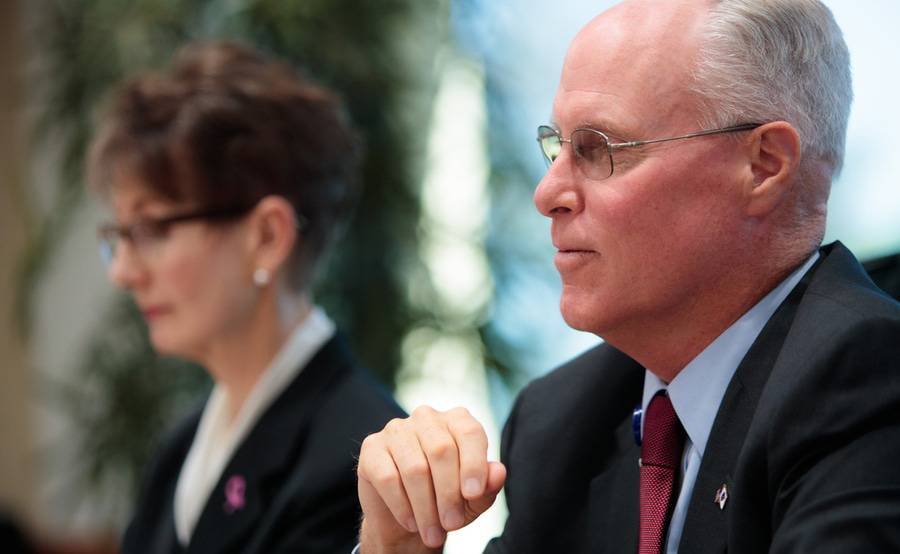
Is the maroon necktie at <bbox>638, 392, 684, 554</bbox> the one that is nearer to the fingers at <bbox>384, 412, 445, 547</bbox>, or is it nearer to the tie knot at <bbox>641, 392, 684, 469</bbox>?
the tie knot at <bbox>641, 392, 684, 469</bbox>

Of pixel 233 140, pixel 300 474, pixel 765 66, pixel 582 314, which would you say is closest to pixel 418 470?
pixel 582 314

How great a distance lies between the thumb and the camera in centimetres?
132

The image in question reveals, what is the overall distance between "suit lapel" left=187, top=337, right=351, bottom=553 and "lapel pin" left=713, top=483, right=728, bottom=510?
3.51 feet

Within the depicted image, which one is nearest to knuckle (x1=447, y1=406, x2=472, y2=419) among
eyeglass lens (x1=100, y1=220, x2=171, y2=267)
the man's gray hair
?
the man's gray hair

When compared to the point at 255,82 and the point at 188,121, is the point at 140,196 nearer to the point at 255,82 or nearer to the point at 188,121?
the point at 188,121

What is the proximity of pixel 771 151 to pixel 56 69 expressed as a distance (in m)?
2.96

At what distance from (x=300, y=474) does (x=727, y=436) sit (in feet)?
3.26

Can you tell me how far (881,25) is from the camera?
2539mm

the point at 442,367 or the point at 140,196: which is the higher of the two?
the point at 140,196

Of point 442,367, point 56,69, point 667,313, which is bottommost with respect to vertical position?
point 442,367

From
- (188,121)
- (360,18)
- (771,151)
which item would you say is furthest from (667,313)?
(360,18)

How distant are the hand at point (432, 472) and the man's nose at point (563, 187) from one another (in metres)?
0.29

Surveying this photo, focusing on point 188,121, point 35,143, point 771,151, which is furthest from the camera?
point 35,143

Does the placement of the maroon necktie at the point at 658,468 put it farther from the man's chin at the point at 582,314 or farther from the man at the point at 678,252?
the man's chin at the point at 582,314
